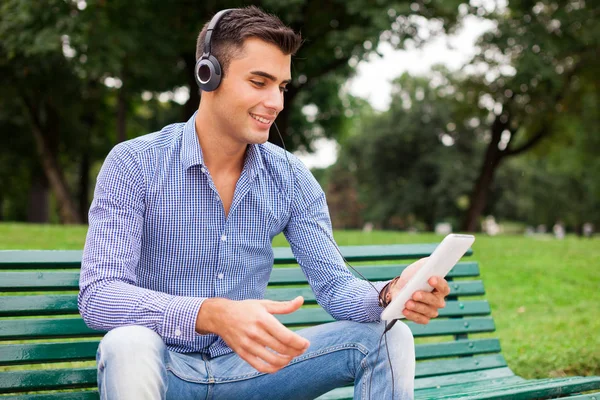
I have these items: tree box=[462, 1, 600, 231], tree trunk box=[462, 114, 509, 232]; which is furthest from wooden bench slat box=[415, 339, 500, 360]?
tree trunk box=[462, 114, 509, 232]

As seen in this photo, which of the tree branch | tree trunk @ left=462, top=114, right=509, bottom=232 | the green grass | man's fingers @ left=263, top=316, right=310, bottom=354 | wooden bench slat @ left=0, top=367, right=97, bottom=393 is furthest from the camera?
the tree branch

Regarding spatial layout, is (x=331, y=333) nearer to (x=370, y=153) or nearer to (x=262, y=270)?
(x=262, y=270)

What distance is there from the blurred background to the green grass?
307cm

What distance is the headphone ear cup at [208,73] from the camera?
8.71 feet

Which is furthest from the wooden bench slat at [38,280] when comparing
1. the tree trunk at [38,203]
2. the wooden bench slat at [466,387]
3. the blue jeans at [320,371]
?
the tree trunk at [38,203]

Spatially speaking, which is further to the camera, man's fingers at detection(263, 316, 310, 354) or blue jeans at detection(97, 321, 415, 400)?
blue jeans at detection(97, 321, 415, 400)

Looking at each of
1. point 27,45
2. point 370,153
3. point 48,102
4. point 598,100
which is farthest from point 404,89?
point 27,45

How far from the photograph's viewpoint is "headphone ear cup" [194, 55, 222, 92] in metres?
2.65

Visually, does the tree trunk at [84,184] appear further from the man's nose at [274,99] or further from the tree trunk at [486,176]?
the man's nose at [274,99]

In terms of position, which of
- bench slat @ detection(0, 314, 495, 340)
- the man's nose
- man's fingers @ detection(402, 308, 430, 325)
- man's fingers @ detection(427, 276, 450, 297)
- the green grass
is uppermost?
the man's nose

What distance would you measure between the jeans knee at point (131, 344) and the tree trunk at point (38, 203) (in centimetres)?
2198

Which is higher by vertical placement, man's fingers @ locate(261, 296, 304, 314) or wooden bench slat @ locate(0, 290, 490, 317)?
man's fingers @ locate(261, 296, 304, 314)

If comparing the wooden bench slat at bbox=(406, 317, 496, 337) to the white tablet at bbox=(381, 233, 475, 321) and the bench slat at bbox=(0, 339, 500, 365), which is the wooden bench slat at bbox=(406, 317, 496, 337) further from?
the bench slat at bbox=(0, 339, 500, 365)

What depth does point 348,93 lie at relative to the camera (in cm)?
2272
